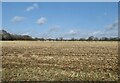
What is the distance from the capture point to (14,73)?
19094 millimetres

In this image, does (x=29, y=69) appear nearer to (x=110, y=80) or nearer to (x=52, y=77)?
(x=52, y=77)

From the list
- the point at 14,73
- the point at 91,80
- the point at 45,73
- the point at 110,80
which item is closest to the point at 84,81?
the point at 91,80

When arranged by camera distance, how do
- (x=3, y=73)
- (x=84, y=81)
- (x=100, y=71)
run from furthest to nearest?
(x=100, y=71), (x=3, y=73), (x=84, y=81)

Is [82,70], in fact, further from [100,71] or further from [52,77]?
[52,77]

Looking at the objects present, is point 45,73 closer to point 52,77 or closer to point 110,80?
point 52,77

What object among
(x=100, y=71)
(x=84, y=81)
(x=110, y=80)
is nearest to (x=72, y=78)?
(x=84, y=81)

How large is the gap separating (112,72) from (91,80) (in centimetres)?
341

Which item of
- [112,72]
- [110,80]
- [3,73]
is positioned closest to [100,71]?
[112,72]

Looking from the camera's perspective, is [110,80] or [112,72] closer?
[110,80]

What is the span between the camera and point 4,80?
16.8 meters

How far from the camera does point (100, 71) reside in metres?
20.5

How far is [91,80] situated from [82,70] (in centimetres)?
358

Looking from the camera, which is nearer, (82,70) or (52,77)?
(52,77)

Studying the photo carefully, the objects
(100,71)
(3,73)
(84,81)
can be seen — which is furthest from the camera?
(100,71)
